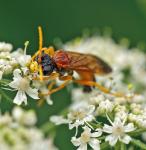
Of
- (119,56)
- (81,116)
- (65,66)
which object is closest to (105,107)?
(81,116)

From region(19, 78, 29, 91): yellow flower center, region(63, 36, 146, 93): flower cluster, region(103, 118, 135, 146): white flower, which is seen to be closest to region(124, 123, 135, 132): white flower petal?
region(103, 118, 135, 146): white flower

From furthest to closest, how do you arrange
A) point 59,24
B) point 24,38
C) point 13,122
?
point 59,24 → point 24,38 → point 13,122

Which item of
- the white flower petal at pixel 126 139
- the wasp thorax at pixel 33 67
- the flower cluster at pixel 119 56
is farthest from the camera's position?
the flower cluster at pixel 119 56

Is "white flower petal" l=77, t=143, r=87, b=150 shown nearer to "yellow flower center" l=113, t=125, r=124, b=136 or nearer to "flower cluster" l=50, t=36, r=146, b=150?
"flower cluster" l=50, t=36, r=146, b=150

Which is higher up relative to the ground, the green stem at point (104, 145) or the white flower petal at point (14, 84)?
the white flower petal at point (14, 84)

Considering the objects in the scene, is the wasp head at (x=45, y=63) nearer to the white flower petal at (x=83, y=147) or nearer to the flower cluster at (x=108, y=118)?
the flower cluster at (x=108, y=118)

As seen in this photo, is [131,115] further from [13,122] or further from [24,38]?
[24,38]

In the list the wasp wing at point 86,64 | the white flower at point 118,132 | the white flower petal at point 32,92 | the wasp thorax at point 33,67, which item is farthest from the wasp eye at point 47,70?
the white flower at point 118,132

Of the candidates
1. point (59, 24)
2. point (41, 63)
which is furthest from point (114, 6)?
point (41, 63)
